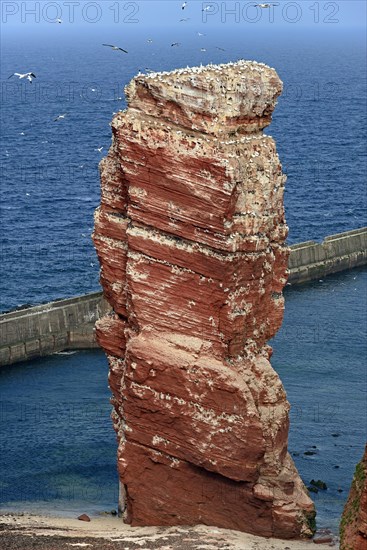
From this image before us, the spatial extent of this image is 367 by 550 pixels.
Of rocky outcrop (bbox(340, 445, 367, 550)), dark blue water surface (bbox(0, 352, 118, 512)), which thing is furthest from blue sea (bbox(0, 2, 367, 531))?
rocky outcrop (bbox(340, 445, 367, 550))

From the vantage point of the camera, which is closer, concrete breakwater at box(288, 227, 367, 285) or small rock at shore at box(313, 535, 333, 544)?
small rock at shore at box(313, 535, 333, 544)

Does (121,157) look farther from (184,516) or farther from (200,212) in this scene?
(184,516)

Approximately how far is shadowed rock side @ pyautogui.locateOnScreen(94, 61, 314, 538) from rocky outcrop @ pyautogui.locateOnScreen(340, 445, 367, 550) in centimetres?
1236

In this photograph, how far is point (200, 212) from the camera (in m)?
48.0

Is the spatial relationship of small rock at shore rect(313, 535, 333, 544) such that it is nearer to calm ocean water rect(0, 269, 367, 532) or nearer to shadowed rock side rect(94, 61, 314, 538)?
shadowed rock side rect(94, 61, 314, 538)

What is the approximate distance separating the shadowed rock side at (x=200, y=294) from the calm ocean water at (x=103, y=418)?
8.80m

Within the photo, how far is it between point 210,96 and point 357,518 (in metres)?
18.3

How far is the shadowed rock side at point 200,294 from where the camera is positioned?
4800 centimetres

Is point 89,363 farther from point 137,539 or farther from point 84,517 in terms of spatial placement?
point 137,539

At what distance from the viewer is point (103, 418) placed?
263ft

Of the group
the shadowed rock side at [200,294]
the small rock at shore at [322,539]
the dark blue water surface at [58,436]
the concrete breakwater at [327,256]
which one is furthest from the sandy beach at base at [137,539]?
the concrete breakwater at [327,256]

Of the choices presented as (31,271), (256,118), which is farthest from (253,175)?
(31,271)

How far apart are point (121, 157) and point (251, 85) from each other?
5.27 meters

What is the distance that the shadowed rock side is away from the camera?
157 ft
